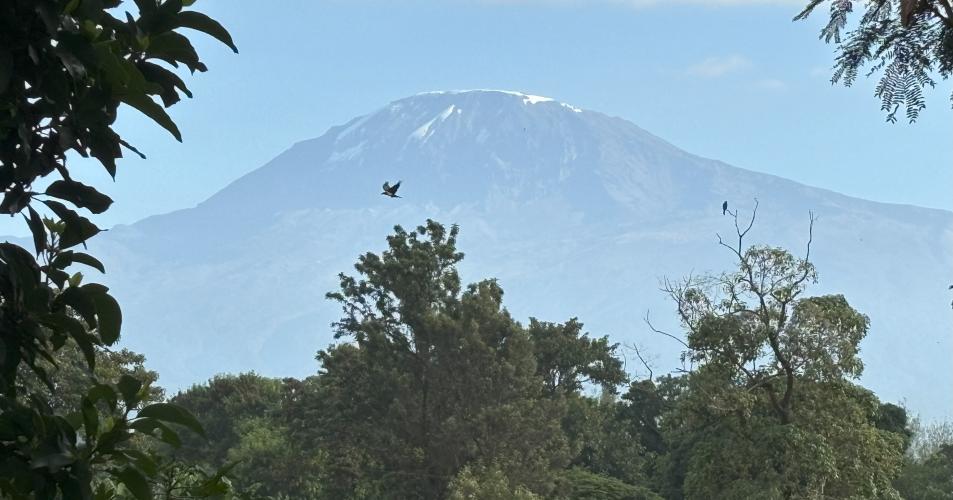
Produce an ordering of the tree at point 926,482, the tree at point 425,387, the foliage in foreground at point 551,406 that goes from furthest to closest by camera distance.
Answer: the tree at point 425,387
the tree at point 926,482
the foliage in foreground at point 551,406

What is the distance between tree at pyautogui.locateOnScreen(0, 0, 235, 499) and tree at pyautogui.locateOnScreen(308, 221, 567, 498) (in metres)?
35.6

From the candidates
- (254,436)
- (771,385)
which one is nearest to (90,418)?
(771,385)

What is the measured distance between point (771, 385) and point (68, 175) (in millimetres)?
25854

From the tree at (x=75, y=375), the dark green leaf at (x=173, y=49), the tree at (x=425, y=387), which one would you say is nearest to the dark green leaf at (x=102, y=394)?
the dark green leaf at (x=173, y=49)

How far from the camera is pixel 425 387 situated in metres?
40.8

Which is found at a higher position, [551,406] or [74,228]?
[551,406]

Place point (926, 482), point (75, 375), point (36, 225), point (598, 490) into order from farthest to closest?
point (926, 482), point (598, 490), point (75, 375), point (36, 225)

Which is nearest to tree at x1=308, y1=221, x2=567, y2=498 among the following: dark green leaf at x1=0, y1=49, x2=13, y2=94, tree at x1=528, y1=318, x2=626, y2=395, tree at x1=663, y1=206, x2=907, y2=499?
tree at x1=528, y1=318, x2=626, y2=395

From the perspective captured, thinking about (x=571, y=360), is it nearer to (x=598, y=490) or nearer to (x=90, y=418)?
(x=598, y=490)

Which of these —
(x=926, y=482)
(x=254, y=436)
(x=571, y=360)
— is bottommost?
(x=926, y=482)

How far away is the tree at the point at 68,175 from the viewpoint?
243cm

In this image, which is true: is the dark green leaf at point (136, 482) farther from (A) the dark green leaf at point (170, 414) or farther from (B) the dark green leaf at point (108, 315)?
(B) the dark green leaf at point (108, 315)

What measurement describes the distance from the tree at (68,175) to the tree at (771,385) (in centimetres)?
2390

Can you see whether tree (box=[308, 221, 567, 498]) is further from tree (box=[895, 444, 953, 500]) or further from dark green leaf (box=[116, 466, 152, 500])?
dark green leaf (box=[116, 466, 152, 500])
